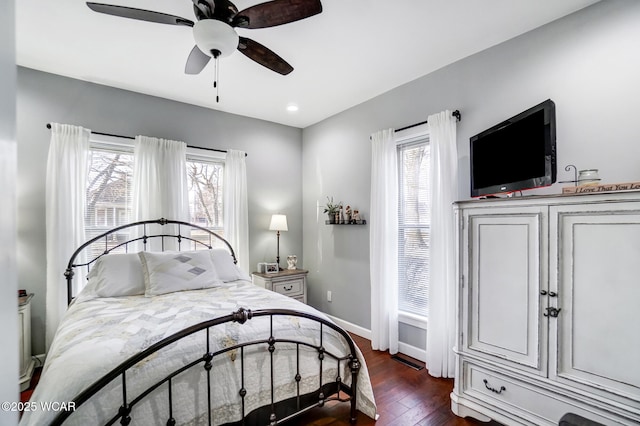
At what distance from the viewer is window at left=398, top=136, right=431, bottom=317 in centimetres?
309

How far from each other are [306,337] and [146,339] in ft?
2.88

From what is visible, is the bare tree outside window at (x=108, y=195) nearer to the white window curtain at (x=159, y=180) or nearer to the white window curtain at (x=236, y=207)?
the white window curtain at (x=159, y=180)

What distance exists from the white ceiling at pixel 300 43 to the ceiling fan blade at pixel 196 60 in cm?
28

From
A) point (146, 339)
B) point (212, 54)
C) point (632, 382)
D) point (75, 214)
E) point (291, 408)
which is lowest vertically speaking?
point (291, 408)

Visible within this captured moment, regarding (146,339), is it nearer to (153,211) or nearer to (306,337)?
(306,337)

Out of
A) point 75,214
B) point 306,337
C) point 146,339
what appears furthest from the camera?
point 75,214

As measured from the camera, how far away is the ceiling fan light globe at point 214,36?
5.52 feet

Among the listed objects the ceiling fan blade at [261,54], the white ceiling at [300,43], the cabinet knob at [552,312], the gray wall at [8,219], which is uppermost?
the white ceiling at [300,43]

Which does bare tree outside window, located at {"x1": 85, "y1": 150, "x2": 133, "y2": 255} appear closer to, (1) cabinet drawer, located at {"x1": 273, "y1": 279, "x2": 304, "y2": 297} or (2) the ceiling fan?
(1) cabinet drawer, located at {"x1": 273, "y1": 279, "x2": 304, "y2": 297}

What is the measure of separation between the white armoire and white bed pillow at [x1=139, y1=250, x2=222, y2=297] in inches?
83.5

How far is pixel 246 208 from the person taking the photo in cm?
396

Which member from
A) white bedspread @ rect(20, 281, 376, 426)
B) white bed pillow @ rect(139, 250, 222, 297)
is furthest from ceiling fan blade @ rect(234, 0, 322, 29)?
white bed pillow @ rect(139, 250, 222, 297)

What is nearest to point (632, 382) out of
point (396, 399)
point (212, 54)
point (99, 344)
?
point (396, 399)

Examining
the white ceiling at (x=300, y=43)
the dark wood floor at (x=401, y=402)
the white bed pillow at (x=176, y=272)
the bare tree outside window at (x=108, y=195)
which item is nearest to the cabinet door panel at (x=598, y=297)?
the dark wood floor at (x=401, y=402)
